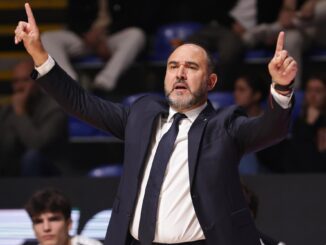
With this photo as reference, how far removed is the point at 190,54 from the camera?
3.92m

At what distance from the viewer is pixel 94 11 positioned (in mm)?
7898

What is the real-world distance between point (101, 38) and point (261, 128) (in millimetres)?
4199

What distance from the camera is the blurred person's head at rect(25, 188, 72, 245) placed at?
17.2 feet

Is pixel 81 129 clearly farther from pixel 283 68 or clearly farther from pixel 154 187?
pixel 283 68

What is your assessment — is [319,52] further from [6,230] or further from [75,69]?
[6,230]

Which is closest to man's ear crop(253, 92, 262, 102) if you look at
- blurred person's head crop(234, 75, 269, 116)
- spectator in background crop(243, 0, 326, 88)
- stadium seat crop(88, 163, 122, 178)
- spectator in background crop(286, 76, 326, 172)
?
blurred person's head crop(234, 75, 269, 116)

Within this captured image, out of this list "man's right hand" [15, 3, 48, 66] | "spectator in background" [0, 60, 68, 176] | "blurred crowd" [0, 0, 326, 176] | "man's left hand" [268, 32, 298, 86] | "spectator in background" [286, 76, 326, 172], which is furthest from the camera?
"spectator in background" [0, 60, 68, 176]

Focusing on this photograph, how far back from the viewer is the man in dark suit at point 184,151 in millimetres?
3703

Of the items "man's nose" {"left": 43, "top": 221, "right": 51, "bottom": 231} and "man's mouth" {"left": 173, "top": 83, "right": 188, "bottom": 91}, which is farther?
"man's nose" {"left": 43, "top": 221, "right": 51, "bottom": 231}

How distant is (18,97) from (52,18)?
1.41m

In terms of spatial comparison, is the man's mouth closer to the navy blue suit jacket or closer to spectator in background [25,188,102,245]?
the navy blue suit jacket

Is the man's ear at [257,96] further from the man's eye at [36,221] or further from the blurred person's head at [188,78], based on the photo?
the blurred person's head at [188,78]

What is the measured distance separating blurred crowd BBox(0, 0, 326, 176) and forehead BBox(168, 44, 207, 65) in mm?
2437

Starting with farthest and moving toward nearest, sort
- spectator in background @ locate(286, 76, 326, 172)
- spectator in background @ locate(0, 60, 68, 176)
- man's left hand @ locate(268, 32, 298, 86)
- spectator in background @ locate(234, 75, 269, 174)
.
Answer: spectator in background @ locate(0, 60, 68, 176), spectator in background @ locate(234, 75, 269, 174), spectator in background @ locate(286, 76, 326, 172), man's left hand @ locate(268, 32, 298, 86)
